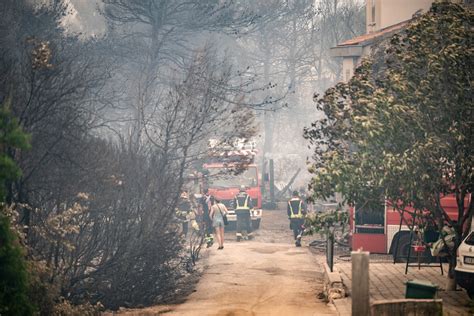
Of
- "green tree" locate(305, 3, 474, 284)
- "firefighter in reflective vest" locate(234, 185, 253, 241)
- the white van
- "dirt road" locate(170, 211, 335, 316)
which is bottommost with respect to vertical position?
"dirt road" locate(170, 211, 335, 316)

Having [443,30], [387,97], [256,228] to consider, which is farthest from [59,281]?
[256,228]

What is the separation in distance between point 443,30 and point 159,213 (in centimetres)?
849

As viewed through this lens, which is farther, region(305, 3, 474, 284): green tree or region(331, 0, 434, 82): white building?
region(331, 0, 434, 82): white building

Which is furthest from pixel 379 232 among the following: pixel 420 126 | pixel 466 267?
pixel 420 126

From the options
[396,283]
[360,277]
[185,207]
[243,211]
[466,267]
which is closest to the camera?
[360,277]

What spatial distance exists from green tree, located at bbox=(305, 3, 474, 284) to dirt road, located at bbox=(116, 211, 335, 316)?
2513 millimetres

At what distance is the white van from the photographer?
1579 cm

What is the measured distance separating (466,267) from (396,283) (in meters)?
3.09

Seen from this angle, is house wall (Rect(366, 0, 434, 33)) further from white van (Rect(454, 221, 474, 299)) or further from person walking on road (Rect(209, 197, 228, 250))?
white van (Rect(454, 221, 474, 299))

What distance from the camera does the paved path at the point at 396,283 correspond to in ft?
51.2

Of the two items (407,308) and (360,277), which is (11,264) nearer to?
(360,277)

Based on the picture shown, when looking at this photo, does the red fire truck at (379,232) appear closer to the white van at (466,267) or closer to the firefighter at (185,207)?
the white van at (466,267)

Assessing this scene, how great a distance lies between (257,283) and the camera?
20359 millimetres

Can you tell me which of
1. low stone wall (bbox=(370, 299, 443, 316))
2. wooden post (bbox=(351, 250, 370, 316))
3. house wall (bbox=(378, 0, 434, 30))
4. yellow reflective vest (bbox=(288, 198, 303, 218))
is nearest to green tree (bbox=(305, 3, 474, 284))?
low stone wall (bbox=(370, 299, 443, 316))
